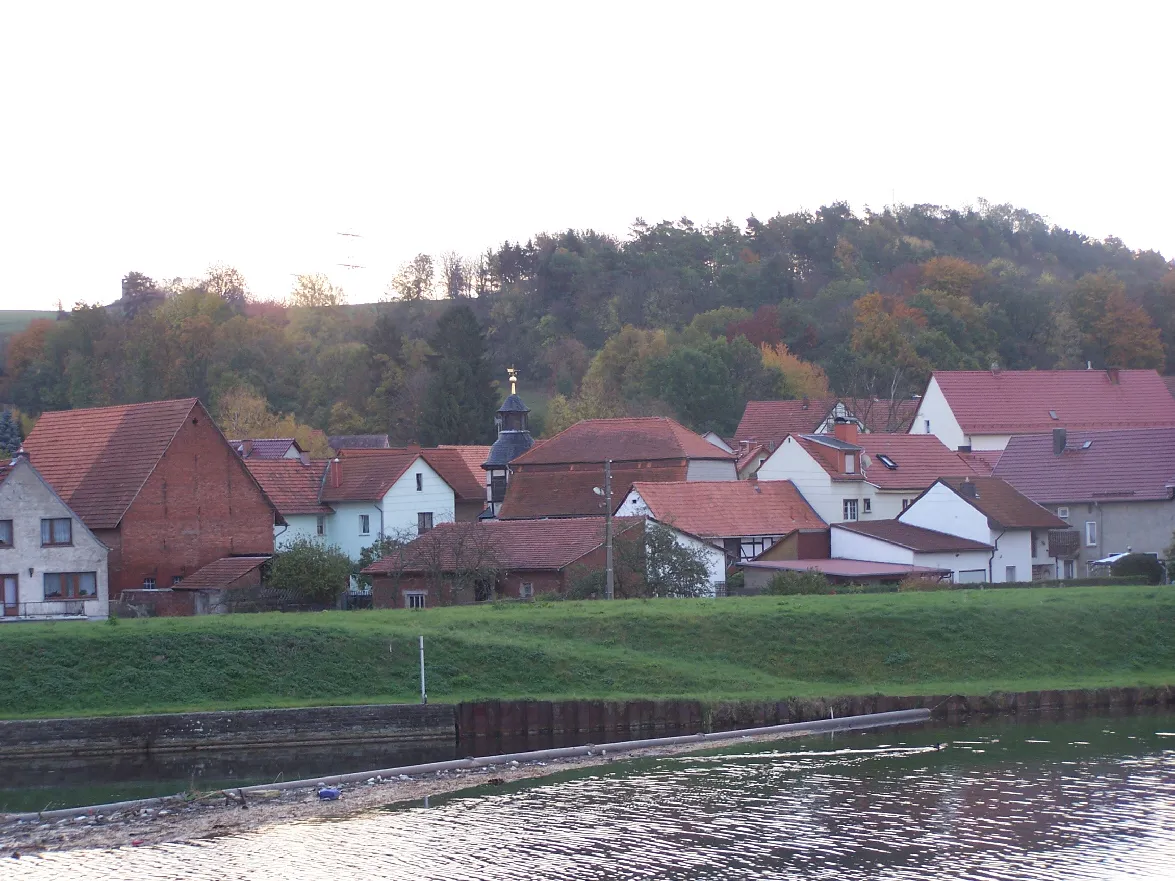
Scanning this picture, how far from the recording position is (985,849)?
21.8 m

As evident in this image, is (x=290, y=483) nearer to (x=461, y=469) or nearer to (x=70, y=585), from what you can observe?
(x=461, y=469)

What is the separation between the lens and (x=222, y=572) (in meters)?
47.8

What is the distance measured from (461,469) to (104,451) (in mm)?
23526

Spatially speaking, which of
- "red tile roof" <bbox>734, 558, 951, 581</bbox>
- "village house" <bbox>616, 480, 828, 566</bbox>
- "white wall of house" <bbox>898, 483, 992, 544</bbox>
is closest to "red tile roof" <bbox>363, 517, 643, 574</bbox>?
"village house" <bbox>616, 480, 828, 566</bbox>

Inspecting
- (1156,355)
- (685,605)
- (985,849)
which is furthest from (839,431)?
(1156,355)

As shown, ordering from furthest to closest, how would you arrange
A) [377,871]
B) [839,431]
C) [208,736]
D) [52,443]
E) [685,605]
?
[839,431] < [52,443] < [685,605] < [208,736] < [377,871]

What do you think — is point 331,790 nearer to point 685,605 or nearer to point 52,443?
point 685,605

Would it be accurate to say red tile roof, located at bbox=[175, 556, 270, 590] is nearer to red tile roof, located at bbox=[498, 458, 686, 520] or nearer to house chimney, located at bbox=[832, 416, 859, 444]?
red tile roof, located at bbox=[498, 458, 686, 520]

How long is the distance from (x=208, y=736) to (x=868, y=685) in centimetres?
1586

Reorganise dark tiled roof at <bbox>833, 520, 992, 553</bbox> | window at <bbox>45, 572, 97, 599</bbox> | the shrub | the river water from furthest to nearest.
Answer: dark tiled roof at <bbox>833, 520, 992, 553</bbox> → the shrub → window at <bbox>45, 572, 97, 599</bbox> → the river water

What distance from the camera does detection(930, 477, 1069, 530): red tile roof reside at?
5062 centimetres

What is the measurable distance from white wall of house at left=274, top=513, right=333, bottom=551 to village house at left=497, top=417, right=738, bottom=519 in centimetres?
761

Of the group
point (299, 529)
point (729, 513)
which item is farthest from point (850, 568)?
point (299, 529)

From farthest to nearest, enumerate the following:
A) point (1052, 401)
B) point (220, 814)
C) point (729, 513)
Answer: point (1052, 401) < point (729, 513) < point (220, 814)
